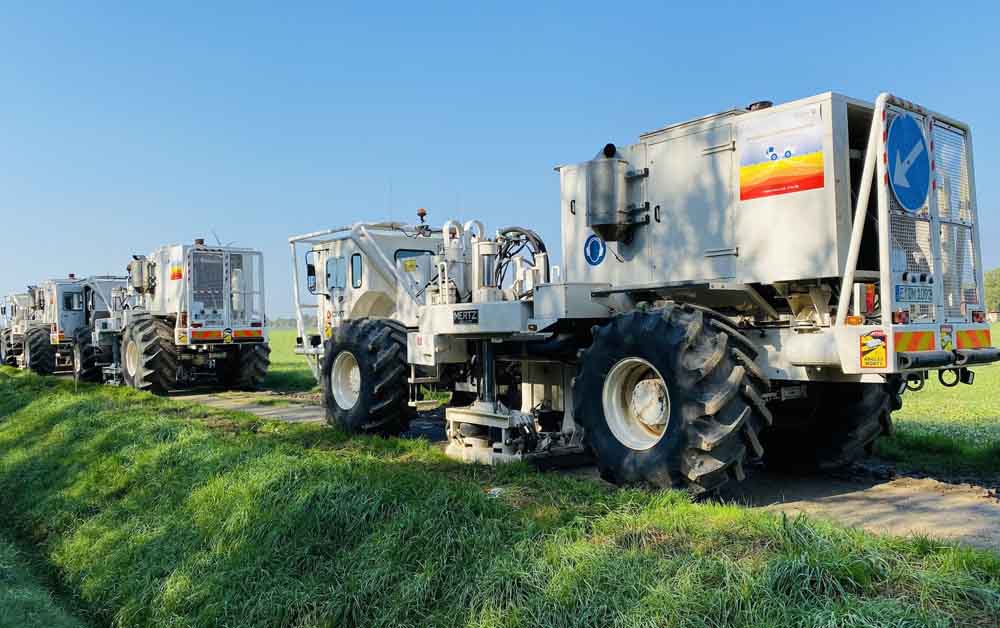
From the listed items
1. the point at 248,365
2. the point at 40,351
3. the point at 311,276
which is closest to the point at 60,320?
the point at 40,351

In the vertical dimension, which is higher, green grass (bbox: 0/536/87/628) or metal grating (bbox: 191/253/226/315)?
metal grating (bbox: 191/253/226/315)

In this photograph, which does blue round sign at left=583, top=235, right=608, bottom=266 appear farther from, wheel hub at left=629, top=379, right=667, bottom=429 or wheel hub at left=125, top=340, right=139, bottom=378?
wheel hub at left=125, top=340, right=139, bottom=378

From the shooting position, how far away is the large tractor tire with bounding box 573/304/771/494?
217 inches

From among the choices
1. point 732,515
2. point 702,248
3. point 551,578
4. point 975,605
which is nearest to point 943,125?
point 702,248

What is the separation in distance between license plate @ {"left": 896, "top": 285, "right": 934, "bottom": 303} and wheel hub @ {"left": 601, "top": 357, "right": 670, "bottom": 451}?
176 centimetres

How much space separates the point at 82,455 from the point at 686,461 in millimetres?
7713

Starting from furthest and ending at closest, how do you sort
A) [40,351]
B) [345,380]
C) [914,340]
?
[40,351]
[345,380]
[914,340]

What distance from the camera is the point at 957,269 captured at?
6199mm

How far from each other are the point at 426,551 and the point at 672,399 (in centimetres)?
204

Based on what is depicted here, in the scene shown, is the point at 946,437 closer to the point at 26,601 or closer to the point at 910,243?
the point at 910,243

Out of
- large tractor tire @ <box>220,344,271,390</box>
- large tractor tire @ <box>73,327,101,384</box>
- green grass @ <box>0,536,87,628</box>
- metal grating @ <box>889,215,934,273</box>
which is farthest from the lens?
large tractor tire @ <box>73,327,101,384</box>

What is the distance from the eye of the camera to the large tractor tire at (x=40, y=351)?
23.9 meters

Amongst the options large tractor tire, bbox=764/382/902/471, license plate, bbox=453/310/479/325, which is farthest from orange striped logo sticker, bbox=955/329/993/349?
license plate, bbox=453/310/479/325

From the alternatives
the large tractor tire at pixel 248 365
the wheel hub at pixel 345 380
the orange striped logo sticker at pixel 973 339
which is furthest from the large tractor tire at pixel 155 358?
the orange striped logo sticker at pixel 973 339
